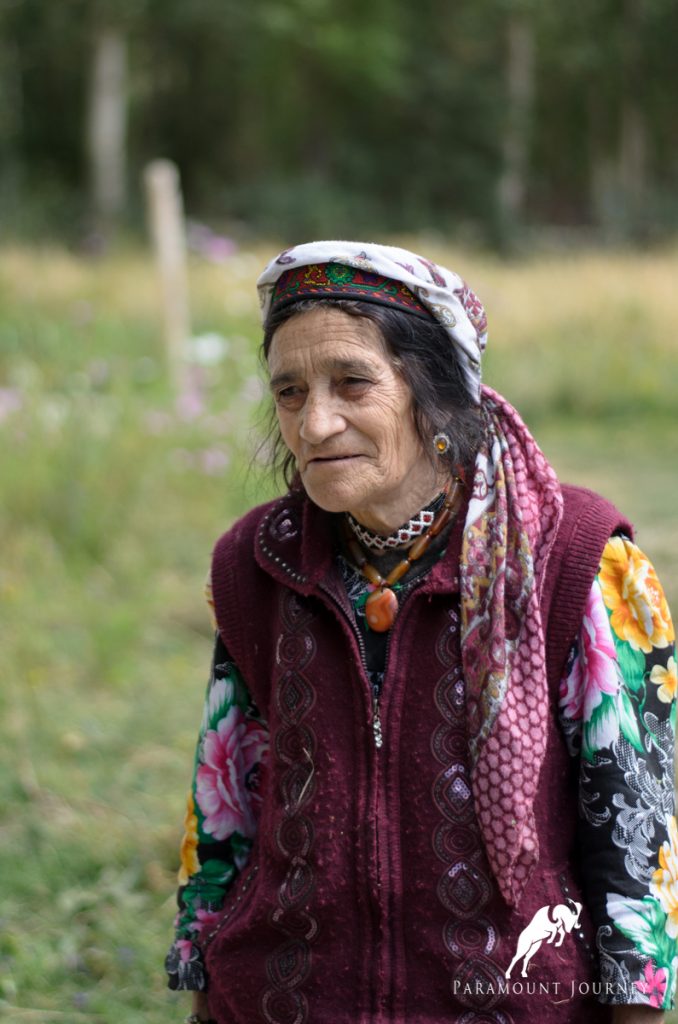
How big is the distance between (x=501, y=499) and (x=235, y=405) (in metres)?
5.82

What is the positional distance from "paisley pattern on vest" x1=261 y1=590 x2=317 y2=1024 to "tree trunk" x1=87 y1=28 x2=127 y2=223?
22314 mm

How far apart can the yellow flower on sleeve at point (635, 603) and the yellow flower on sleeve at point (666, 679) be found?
0.03 metres

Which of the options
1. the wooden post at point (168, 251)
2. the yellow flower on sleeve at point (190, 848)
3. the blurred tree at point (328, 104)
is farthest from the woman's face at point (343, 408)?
the blurred tree at point (328, 104)

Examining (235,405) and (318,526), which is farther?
(235,405)

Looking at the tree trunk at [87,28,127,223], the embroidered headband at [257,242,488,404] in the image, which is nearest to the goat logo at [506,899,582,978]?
the embroidered headband at [257,242,488,404]

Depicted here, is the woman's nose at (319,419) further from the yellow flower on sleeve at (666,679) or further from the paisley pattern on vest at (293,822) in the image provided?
the yellow flower on sleeve at (666,679)

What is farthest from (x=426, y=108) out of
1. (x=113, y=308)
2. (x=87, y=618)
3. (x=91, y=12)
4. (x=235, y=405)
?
(x=87, y=618)

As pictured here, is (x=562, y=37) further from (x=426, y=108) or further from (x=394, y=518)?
(x=394, y=518)

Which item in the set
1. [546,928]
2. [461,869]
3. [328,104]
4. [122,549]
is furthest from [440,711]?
[328,104]

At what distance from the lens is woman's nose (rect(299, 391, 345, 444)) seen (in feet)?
5.62

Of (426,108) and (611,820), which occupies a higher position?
(426,108)

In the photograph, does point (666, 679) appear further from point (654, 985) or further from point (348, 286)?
point (348, 286)

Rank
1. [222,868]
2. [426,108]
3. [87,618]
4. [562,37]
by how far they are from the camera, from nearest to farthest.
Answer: [222,868]
[87,618]
[426,108]
[562,37]

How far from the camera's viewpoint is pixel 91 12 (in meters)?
21.7
